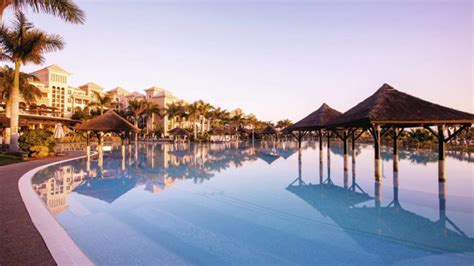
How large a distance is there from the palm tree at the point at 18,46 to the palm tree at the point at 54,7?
23.7 ft

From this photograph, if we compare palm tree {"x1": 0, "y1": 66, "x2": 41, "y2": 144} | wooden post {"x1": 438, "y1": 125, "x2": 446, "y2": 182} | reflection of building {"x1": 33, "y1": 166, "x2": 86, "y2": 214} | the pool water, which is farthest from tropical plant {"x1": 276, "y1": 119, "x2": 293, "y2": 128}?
reflection of building {"x1": 33, "y1": 166, "x2": 86, "y2": 214}

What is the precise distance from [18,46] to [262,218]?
17724mm

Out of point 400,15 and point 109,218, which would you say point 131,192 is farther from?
point 400,15

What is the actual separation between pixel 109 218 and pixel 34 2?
829 cm

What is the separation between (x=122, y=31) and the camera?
1709 centimetres

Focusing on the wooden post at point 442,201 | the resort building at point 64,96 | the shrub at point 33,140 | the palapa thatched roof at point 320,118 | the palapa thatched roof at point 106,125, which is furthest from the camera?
the resort building at point 64,96

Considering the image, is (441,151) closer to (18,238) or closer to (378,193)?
(378,193)

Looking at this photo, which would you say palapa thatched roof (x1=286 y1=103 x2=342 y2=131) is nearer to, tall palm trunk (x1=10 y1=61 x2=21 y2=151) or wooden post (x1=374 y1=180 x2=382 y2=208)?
wooden post (x1=374 y1=180 x2=382 y2=208)

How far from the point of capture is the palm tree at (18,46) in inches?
553

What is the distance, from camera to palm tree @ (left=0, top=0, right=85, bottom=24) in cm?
827

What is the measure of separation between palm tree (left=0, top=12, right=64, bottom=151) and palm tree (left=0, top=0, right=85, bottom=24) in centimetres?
721

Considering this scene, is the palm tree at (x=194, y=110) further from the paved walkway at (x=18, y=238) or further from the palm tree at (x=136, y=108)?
the paved walkway at (x=18, y=238)

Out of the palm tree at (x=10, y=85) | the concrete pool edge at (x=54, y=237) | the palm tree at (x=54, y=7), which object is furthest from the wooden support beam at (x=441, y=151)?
the palm tree at (x=10, y=85)

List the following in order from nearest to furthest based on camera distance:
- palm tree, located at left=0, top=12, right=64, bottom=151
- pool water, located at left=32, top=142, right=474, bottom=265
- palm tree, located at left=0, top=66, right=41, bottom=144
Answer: pool water, located at left=32, top=142, right=474, bottom=265 → palm tree, located at left=0, top=12, right=64, bottom=151 → palm tree, located at left=0, top=66, right=41, bottom=144
